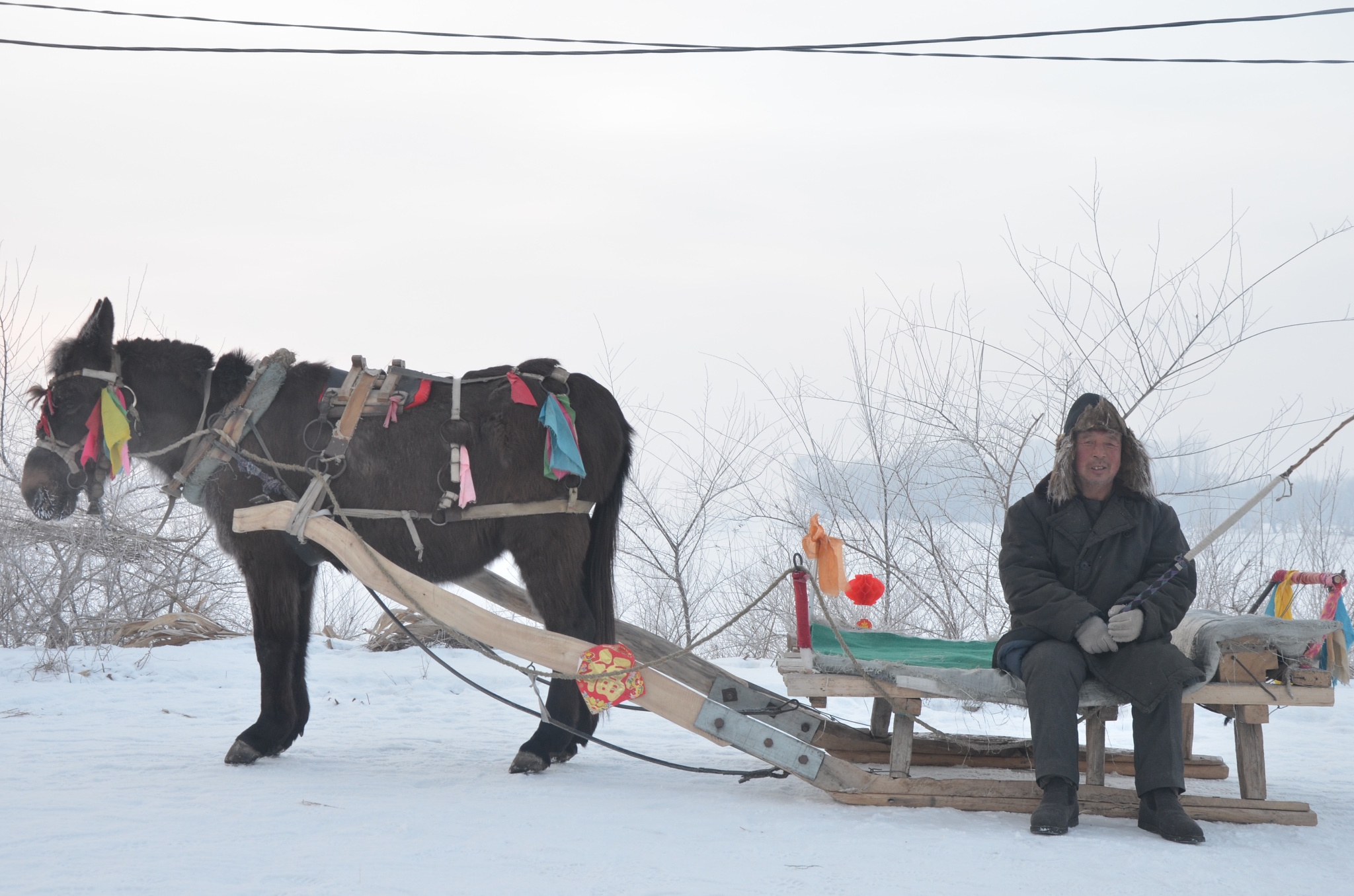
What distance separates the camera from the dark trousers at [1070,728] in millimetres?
3197

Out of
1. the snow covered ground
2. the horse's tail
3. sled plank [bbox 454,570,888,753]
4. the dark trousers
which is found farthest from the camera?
the horse's tail

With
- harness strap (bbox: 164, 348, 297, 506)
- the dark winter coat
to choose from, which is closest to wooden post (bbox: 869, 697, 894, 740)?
the dark winter coat

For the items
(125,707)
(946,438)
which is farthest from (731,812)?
(946,438)

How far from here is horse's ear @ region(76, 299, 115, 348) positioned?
170 inches

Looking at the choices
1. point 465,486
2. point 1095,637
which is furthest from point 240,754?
point 1095,637

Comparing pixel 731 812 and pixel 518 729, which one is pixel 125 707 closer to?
pixel 518 729

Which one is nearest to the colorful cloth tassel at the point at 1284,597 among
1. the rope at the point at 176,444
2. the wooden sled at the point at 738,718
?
the wooden sled at the point at 738,718

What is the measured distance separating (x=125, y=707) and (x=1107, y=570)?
4889 millimetres

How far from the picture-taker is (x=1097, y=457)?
141 inches

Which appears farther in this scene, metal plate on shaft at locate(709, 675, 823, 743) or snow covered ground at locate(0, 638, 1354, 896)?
metal plate on shaft at locate(709, 675, 823, 743)

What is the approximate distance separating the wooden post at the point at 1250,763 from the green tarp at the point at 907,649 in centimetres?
85

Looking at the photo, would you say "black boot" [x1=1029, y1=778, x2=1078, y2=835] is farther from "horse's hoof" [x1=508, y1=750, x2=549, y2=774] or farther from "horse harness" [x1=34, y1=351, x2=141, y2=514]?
A: "horse harness" [x1=34, y1=351, x2=141, y2=514]

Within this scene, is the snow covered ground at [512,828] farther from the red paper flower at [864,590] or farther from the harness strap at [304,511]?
the harness strap at [304,511]

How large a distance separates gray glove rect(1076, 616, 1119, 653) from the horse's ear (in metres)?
3.97
